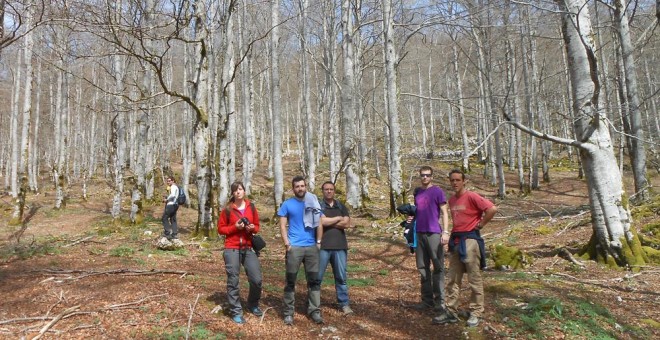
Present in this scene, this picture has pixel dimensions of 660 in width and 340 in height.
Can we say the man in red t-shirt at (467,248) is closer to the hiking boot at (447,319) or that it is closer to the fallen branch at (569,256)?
the hiking boot at (447,319)

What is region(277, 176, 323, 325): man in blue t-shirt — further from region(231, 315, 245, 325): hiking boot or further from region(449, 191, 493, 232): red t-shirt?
region(449, 191, 493, 232): red t-shirt

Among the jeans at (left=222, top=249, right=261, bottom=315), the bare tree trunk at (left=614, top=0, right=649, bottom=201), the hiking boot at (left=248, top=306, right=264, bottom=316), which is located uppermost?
the bare tree trunk at (left=614, top=0, right=649, bottom=201)

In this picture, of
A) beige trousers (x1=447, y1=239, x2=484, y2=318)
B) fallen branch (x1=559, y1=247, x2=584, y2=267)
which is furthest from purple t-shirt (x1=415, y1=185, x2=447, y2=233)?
fallen branch (x1=559, y1=247, x2=584, y2=267)

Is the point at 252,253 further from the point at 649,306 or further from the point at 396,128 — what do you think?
the point at 396,128

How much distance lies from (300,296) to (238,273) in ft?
5.44

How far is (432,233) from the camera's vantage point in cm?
510

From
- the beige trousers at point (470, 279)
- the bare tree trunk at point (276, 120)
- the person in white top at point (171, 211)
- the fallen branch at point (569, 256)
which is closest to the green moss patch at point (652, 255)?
the fallen branch at point (569, 256)

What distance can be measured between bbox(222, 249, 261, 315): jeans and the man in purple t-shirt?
208 cm

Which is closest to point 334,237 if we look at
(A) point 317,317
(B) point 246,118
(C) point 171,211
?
(A) point 317,317

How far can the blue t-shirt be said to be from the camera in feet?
16.3

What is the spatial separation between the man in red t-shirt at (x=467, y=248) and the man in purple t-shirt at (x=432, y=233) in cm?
12

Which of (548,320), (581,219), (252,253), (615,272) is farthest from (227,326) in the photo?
(581,219)

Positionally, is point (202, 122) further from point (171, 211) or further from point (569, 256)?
point (569, 256)

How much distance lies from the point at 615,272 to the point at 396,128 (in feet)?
26.0
